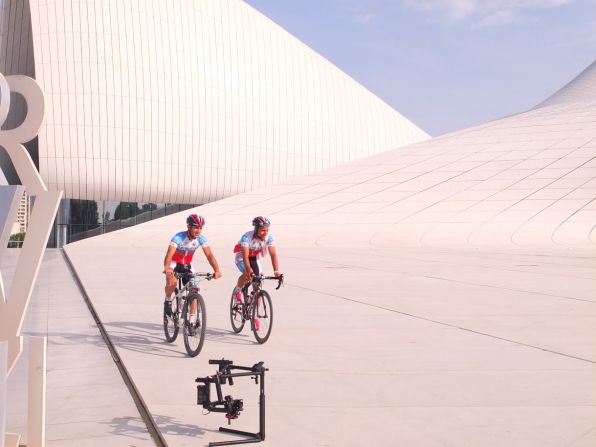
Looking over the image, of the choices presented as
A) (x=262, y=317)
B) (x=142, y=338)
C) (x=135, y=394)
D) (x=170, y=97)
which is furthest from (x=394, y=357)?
(x=170, y=97)

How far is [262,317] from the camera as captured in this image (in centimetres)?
761

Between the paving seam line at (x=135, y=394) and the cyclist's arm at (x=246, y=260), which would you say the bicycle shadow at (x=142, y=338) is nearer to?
the paving seam line at (x=135, y=394)

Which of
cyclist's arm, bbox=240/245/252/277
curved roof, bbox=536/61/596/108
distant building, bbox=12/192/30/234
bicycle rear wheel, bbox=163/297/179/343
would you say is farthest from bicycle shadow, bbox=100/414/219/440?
curved roof, bbox=536/61/596/108

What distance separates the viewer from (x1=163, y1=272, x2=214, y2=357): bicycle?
6781 mm

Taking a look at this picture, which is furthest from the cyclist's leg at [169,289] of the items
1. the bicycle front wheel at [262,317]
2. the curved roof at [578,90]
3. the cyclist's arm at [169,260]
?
the curved roof at [578,90]

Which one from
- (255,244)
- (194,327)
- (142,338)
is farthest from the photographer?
(255,244)

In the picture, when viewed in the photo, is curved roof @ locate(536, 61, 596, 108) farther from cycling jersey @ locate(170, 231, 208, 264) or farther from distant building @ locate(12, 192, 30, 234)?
cycling jersey @ locate(170, 231, 208, 264)

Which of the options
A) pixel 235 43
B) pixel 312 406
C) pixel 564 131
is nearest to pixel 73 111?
pixel 235 43

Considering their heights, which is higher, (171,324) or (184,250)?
(184,250)

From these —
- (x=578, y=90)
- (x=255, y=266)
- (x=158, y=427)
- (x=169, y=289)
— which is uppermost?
(x=578, y=90)

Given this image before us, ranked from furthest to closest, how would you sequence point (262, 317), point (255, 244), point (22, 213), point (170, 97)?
point (22, 213), point (170, 97), point (255, 244), point (262, 317)

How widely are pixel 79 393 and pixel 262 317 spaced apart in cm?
243

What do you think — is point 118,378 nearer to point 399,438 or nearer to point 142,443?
point 142,443

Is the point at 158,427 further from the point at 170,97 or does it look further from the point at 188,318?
the point at 170,97
